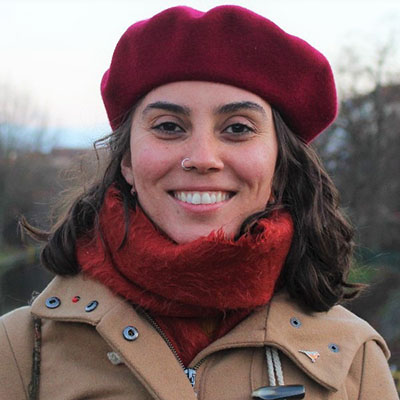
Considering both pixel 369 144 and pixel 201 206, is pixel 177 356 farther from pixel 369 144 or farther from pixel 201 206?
pixel 369 144

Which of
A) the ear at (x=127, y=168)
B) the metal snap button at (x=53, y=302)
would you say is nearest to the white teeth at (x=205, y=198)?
the ear at (x=127, y=168)

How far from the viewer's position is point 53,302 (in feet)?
6.66

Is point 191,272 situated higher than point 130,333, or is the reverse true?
point 191,272

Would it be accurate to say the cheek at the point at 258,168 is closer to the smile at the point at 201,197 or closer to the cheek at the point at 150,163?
the smile at the point at 201,197

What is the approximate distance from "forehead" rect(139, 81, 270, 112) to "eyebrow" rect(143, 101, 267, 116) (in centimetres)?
1

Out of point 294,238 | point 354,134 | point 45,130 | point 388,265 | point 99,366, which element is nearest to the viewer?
point 99,366

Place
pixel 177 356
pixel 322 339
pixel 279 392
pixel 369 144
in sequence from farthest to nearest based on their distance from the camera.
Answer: pixel 369 144 → pixel 322 339 → pixel 177 356 → pixel 279 392

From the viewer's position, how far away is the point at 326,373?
6.35ft

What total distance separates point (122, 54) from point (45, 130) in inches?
1228

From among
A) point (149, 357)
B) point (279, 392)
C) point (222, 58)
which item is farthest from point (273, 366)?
point (222, 58)

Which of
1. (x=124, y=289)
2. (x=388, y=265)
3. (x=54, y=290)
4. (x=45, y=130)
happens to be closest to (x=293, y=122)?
(x=124, y=289)

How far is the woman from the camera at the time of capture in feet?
6.22

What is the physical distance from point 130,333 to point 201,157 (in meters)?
0.60

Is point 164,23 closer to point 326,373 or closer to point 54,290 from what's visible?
point 54,290
